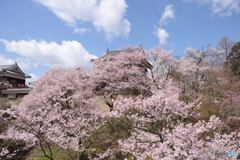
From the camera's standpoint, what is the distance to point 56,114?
55.5 ft

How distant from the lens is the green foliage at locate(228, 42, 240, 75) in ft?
103

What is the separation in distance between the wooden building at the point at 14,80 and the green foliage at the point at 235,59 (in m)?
19.2

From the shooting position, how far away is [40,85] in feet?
71.9

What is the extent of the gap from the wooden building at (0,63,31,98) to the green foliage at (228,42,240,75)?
63.1 feet

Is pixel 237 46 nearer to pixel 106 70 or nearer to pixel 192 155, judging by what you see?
pixel 106 70

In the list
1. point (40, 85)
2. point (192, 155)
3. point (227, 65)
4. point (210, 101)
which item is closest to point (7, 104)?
point (40, 85)

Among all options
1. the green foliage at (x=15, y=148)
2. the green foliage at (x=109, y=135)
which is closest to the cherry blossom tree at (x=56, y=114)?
the green foliage at (x=15, y=148)

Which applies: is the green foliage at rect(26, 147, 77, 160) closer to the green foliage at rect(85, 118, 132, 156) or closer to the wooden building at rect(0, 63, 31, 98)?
the green foliage at rect(85, 118, 132, 156)

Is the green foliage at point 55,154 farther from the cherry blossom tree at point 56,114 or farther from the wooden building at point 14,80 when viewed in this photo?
the wooden building at point 14,80

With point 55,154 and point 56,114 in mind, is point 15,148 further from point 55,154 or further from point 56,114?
point 56,114

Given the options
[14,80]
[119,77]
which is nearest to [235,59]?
[119,77]

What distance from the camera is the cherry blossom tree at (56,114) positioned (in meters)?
14.6

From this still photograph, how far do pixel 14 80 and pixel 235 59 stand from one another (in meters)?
22.8

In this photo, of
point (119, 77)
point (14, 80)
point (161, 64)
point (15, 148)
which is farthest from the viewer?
point (14, 80)
